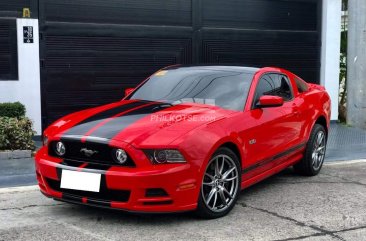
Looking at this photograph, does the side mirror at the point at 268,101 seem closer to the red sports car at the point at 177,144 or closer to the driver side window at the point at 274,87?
the red sports car at the point at 177,144

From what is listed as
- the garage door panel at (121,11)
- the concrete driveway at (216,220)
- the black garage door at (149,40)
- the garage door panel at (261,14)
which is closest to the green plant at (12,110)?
the black garage door at (149,40)

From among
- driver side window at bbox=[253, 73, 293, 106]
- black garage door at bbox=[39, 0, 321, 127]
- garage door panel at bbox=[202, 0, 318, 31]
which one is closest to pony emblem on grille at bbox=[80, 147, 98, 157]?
driver side window at bbox=[253, 73, 293, 106]

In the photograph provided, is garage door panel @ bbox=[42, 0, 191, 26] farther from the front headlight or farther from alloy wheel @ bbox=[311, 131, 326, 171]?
the front headlight

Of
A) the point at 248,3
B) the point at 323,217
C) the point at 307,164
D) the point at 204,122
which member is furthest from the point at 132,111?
the point at 248,3

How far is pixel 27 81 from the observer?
9.30 meters

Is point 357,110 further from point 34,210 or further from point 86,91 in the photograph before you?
point 34,210

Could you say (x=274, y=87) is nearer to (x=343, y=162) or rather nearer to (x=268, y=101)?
(x=268, y=101)

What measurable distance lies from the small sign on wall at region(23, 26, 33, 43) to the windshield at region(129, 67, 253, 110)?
12.5ft

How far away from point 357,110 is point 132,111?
734 cm

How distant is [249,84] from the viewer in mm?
5805

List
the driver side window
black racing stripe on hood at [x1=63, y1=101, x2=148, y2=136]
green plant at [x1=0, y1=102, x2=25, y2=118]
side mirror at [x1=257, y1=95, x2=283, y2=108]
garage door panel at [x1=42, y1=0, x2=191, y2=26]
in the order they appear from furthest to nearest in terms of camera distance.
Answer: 1. garage door panel at [x1=42, y1=0, x2=191, y2=26]
2. green plant at [x1=0, y1=102, x2=25, y2=118]
3. the driver side window
4. side mirror at [x1=257, y1=95, x2=283, y2=108]
5. black racing stripe on hood at [x1=63, y1=101, x2=148, y2=136]

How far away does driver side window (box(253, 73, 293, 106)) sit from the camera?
5.93m

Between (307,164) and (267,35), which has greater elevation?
(267,35)

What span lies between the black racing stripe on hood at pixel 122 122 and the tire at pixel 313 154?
229 cm
